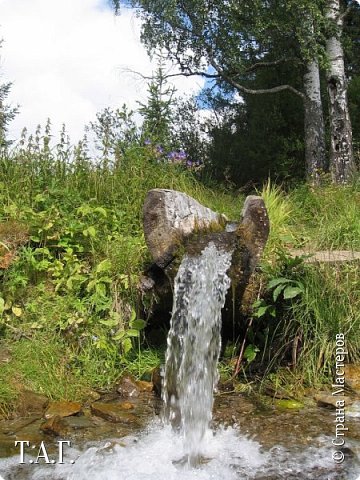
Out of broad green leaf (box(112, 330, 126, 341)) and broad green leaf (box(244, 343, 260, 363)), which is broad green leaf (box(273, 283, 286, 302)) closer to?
broad green leaf (box(244, 343, 260, 363))

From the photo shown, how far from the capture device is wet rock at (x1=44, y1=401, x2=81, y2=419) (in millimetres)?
3832

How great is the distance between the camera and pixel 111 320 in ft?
15.0

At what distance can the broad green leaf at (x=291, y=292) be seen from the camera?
4.02m

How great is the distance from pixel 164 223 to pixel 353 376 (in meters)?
1.71

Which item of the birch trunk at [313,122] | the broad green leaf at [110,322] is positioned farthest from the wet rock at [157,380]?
the birch trunk at [313,122]

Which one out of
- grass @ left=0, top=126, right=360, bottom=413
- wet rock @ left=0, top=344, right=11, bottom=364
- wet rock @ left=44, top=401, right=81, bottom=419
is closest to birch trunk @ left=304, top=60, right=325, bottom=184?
grass @ left=0, top=126, right=360, bottom=413

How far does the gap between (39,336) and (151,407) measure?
1087 mm

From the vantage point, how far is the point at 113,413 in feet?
12.6

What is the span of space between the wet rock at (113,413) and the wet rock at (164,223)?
1.03 meters

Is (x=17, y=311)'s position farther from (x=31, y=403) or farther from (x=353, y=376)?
(x=353, y=376)

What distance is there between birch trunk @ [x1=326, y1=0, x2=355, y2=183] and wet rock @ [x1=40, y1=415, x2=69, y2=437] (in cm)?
575

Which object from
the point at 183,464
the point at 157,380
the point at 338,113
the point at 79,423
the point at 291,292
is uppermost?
the point at 338,113

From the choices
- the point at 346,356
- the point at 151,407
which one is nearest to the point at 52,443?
the point at 151,407

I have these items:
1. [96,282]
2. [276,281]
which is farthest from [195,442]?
[96,282]
